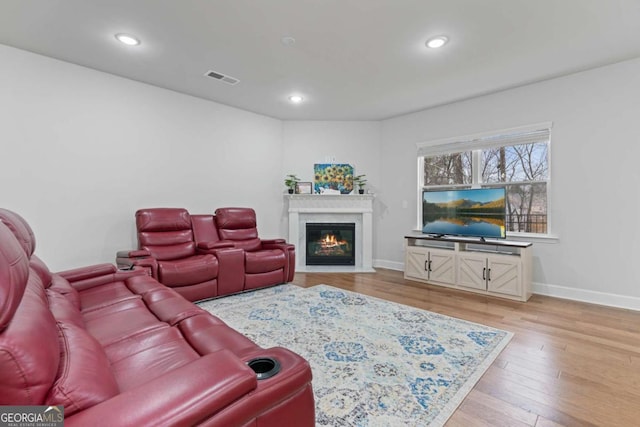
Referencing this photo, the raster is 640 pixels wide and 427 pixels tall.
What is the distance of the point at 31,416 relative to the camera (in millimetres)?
684

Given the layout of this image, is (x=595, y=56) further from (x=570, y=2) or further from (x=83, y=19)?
(x=83, y=19)

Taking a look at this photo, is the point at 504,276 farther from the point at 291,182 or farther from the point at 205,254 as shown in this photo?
the point at 205,254

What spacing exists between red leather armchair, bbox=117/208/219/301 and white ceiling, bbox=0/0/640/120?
1786 millimetres

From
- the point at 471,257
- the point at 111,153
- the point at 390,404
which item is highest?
Result: the point at 111,153

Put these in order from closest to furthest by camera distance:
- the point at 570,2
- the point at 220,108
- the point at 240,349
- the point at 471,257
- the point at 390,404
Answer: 1. the point at 240,349
2. the point at 390,404
3. the point at 570,2
4. the point at 471,257
5. the point at 220,108

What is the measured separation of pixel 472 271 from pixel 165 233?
399 cm

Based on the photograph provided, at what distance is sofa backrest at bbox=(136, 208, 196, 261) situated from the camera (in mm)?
3594

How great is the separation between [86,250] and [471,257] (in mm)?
4754

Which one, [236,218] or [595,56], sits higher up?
[595,56]

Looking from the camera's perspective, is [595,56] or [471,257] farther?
[471,257]

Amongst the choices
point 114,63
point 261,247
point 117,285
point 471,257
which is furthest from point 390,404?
point 114,63

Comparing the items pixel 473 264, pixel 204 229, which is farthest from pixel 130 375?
pixel 473 264

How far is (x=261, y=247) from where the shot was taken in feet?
14.5

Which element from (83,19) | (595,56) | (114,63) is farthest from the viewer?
(114,63)
